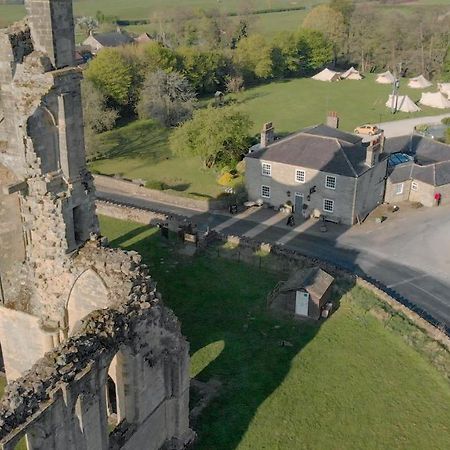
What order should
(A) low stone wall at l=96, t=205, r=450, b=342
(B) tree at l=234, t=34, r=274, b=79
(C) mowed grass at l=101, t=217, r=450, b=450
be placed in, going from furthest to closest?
(B) tree at l=234, t=34, r=274, b=79
(A) low stone wall at l=96, t=205, r=450, b=342
(C) mowed grass at l=101, t=217, r=450, b=450

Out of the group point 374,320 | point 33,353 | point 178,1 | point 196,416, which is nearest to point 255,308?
point 374,320

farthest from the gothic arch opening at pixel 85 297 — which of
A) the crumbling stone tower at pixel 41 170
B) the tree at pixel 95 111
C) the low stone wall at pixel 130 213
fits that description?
the tree at pixel 95 111

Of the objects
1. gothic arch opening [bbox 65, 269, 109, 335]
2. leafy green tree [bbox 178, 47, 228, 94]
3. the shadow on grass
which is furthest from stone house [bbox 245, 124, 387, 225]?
leafy green tree [bbox 178, 47, 228, 94]

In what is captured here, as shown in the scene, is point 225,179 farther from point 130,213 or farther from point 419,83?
point 419,83

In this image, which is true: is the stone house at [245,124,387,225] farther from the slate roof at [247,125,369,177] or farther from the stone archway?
the stone archway

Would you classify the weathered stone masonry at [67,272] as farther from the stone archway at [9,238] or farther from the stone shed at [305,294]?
the stone shed at [305,294]
